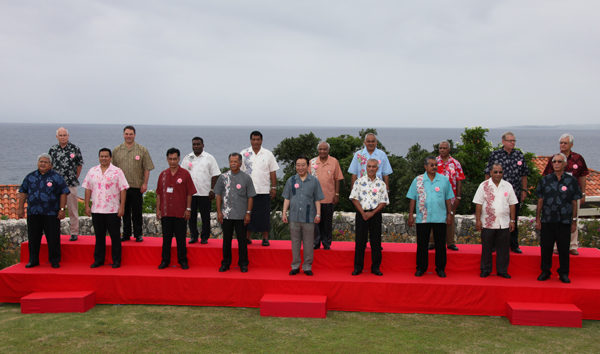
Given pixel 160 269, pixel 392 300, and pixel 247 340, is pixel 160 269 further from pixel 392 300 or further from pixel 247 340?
pixel 392 300

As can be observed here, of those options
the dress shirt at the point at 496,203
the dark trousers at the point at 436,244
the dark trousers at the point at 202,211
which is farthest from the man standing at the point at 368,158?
the dark trousers at the point at 202,211

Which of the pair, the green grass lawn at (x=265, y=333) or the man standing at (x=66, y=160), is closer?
the green grass lawn at (x=265, y=333)

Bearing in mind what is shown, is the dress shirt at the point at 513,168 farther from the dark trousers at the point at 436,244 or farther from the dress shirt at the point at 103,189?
the dress shirt at the point at 103,189

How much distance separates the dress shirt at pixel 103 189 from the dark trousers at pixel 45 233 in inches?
21.7

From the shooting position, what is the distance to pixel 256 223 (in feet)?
19.6

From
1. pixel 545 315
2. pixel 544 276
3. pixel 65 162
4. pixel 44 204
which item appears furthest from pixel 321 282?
pixel 65 162

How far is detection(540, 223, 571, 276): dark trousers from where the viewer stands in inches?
208

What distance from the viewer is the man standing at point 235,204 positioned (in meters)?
5.60

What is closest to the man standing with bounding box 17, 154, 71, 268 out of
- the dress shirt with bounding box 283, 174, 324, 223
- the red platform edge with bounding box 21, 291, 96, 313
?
the red platform edge with bounding box 21, 291, 96, 313

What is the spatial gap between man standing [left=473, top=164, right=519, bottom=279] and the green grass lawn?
2.37ft

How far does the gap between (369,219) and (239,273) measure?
174 cm

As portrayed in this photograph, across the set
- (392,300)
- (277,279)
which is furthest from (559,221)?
(277,279)

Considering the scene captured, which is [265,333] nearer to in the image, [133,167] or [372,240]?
[372,240]

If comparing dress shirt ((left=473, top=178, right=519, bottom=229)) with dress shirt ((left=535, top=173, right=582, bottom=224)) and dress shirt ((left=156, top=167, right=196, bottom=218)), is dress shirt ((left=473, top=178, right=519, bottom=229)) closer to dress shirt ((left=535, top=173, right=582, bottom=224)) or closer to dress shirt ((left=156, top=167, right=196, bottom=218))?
dress shirt ((left=535, top=173, right=582, bottom=224))
